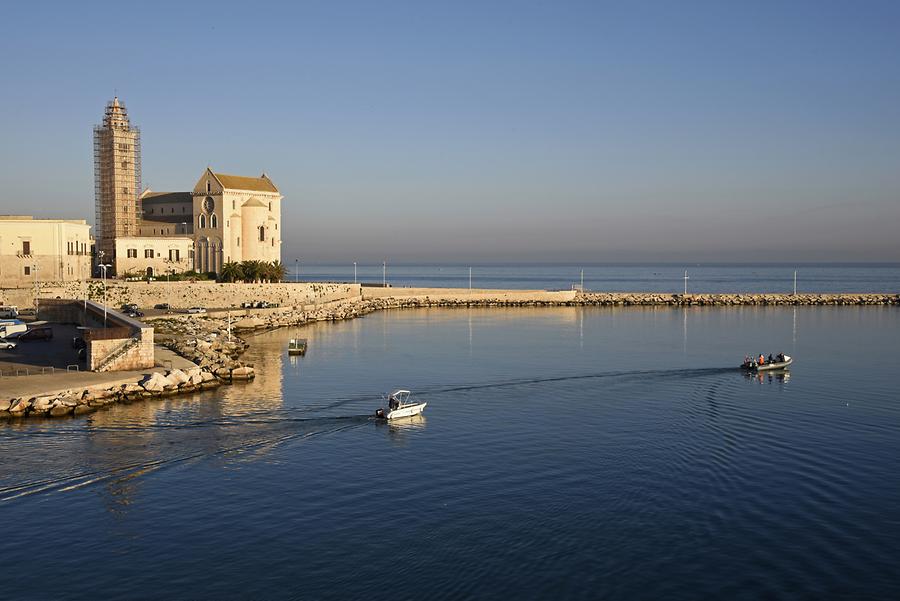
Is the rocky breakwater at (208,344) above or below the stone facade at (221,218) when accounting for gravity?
→ below

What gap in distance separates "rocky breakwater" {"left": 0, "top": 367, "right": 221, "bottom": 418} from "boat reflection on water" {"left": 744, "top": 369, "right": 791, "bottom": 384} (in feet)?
111

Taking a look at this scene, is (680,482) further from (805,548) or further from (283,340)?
(283,340)

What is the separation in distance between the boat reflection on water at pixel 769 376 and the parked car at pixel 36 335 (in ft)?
164

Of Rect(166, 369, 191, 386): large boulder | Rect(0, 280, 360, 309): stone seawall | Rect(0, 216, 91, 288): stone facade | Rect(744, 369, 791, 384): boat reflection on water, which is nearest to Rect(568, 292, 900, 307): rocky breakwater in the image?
Rect(0, 280, 360, 309): stone seawall

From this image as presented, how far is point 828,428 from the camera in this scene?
36656mm

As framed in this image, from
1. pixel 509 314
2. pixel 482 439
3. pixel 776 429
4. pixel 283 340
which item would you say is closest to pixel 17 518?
pixel 482 439

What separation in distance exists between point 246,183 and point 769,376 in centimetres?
8260

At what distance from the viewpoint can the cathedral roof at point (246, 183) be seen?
111812 mm

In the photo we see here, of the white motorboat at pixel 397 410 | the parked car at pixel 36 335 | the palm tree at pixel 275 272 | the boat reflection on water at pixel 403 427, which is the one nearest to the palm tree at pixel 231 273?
the palm tree at pixel 275 272

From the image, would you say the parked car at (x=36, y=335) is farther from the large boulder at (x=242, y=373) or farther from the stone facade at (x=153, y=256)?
the stone facade at (x=153, y=256)

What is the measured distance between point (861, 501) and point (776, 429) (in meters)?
10.6

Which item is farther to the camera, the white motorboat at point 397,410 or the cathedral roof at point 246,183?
the cathedral roof at point 246,183

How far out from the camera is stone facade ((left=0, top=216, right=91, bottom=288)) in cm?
8919

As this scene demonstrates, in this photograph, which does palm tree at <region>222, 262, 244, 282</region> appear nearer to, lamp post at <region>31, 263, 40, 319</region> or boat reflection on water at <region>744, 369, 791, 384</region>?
lamp post at <region>31, 263, 40, 319</region>
